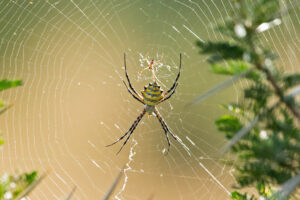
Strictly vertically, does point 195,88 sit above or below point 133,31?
below

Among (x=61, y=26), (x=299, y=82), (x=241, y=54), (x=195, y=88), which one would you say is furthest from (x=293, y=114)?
(x=61, y=26)

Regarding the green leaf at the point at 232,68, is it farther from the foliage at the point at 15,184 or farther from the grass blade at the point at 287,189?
the foliage at the point at 15,184

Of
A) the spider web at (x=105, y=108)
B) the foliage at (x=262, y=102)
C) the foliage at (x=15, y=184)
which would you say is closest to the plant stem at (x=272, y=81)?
the foliage at (x=262, y=102)

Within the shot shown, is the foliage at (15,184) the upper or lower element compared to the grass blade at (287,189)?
upper

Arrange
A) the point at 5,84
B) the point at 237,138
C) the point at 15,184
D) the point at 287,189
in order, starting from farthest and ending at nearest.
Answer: the point at 5,84 → the point at 15,184 → the point at 237,138 → the point at 287,189

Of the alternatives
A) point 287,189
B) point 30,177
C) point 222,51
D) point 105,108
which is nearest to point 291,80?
point 222,51

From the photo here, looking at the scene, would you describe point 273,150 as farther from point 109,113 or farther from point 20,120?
point 20,120

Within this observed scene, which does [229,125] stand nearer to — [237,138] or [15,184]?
[237,138]
